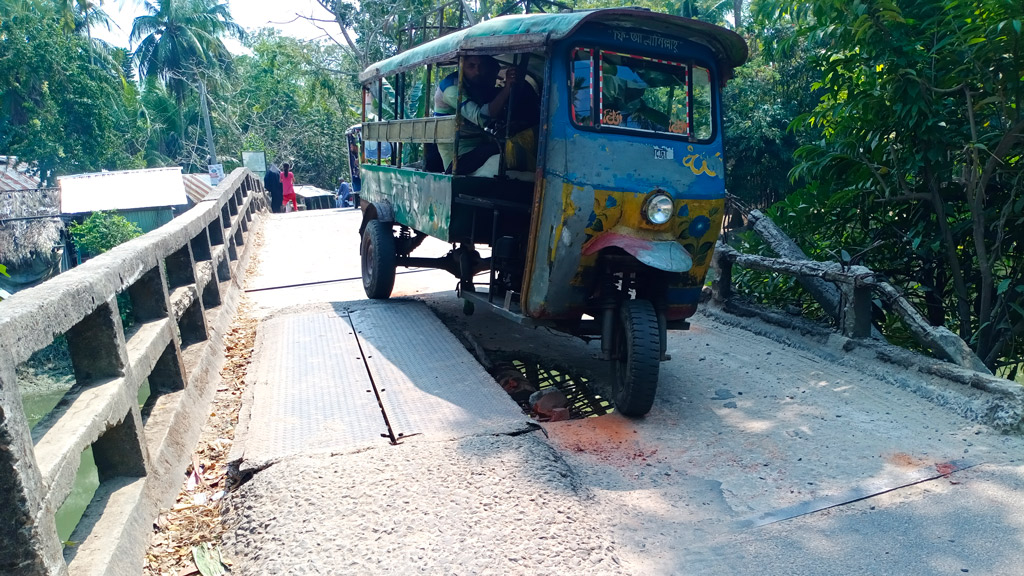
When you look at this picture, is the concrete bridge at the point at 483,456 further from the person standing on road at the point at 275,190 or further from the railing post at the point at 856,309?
the person standing on road at the point at 275,190

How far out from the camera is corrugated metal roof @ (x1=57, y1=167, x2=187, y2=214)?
18.5 metres

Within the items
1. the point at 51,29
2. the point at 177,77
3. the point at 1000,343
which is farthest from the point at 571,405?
the point at 177,77

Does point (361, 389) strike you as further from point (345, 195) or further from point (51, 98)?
point (51, 98)

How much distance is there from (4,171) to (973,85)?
28.0 m

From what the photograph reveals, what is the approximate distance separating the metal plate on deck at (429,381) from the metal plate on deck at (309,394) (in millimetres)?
129

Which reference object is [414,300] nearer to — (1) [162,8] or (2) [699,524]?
(2) [699,524]

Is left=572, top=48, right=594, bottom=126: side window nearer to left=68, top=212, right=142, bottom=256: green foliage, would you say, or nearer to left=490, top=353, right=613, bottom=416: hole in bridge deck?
left=490, top=353, right=613, bottom=416: hole in bridge deck

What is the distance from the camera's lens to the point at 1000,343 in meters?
5.53

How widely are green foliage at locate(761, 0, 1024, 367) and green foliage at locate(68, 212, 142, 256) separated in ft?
46.7

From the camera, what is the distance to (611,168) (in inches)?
171

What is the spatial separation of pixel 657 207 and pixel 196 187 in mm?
23206

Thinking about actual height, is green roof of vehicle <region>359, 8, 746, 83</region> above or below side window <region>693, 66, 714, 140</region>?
above

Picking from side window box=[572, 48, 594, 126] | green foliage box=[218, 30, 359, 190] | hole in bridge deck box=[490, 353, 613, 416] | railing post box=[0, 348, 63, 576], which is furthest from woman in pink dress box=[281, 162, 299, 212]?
railing post box=[0, 348, 63, 576]

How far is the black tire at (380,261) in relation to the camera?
6.85 m
